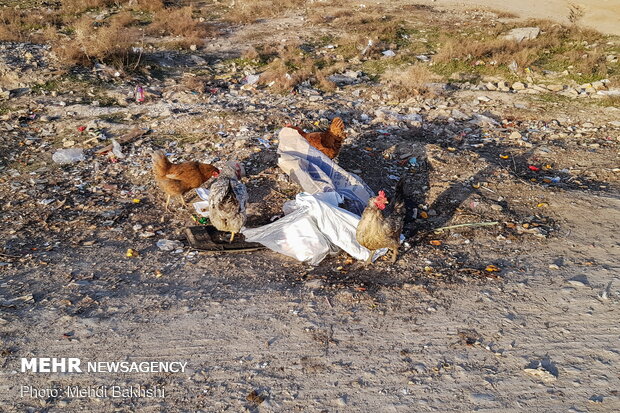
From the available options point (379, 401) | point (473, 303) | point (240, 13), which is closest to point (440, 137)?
point (473, 303)

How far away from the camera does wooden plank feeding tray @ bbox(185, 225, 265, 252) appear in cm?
492

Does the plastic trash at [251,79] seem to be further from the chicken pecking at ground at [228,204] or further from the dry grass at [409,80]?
the chicken pecking at ground at [228,204]

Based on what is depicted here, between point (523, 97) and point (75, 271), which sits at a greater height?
point (523, 97)

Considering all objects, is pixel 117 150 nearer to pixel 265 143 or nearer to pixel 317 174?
pixel 265 143

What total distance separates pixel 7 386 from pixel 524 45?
12.9 m

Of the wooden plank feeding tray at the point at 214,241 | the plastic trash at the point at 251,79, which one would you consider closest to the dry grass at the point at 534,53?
the plastic trash at the point at 251,79

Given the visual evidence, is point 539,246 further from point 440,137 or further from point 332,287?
point 440,137

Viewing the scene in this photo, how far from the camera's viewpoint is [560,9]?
16984mm

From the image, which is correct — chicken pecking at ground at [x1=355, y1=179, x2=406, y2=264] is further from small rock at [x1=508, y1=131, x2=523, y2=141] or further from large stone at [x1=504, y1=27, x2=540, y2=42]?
large stone at [x1=504, y1=27, x2=540, y2=42]

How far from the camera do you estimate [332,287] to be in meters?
4.40

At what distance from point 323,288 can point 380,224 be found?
0.81 meters

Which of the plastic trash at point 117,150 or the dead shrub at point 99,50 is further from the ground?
the dead shrub at point 99,50

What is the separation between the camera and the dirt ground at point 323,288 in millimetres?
3291

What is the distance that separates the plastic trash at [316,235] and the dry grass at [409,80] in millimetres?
5136
